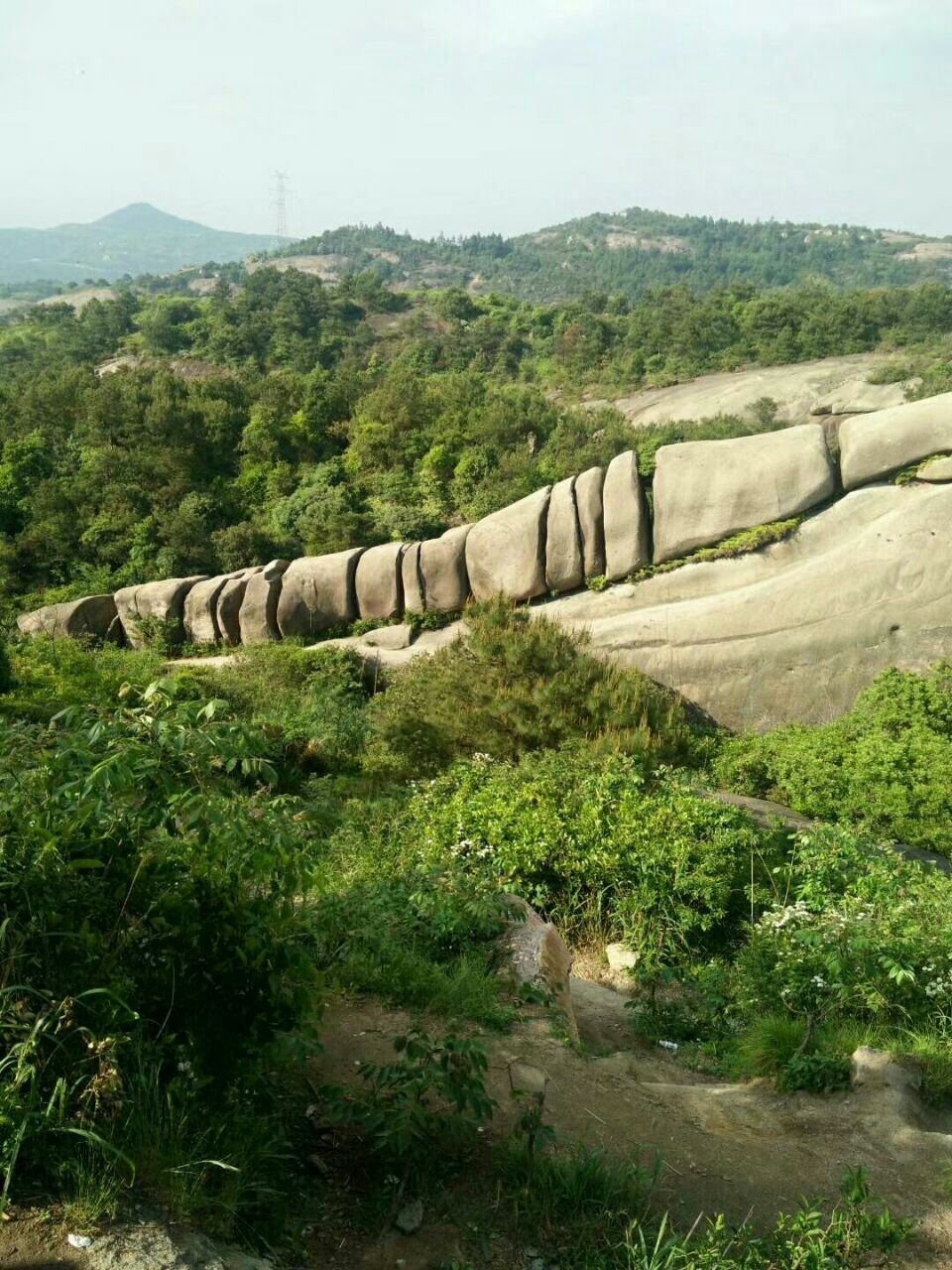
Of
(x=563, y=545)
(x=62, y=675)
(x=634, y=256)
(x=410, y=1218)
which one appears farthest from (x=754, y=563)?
(x=634, y=256)

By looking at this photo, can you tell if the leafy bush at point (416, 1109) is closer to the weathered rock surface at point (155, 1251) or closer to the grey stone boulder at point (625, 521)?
the weathered rock surface at point (155, 1251)

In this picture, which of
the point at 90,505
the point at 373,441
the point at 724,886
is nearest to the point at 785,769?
the point at 724,886

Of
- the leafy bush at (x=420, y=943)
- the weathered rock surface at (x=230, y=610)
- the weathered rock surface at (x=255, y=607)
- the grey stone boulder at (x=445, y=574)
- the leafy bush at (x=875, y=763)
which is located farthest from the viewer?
the weathered rock surface at (x=230, y=610)

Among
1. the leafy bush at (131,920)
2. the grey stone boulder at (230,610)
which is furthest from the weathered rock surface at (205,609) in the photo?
the leafy bush at (131,920)

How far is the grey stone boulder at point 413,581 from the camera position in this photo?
52.2 feet

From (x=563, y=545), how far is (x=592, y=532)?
1.50ft

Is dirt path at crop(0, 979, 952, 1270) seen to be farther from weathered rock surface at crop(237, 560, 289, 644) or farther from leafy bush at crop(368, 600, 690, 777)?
weathered rock surface at crop(237, 560, 289, 644)

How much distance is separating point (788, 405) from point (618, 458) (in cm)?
1876

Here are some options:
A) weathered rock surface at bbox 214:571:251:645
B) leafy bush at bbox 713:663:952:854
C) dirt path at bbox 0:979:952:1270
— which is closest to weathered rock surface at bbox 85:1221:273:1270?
dirt path at bbox 0:979:952:1270

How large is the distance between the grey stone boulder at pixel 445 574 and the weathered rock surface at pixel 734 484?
3.10m

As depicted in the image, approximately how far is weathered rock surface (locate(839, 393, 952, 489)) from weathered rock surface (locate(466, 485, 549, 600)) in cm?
425

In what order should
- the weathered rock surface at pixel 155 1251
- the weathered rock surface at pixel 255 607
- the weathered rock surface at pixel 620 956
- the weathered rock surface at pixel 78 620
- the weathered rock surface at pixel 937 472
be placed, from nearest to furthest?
1. the weathered rock surface at pixel 155 1251
2. the weathered rock surface at pixel 620 956
3. the weathered rock surface at pixel 937 472
4. the weathered rock surface at pixel 255 607
5. the weathered rock surface at pixel 78 620

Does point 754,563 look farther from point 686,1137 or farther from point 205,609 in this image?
point 686,1137

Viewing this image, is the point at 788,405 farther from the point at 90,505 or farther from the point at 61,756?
the point at 61,756
